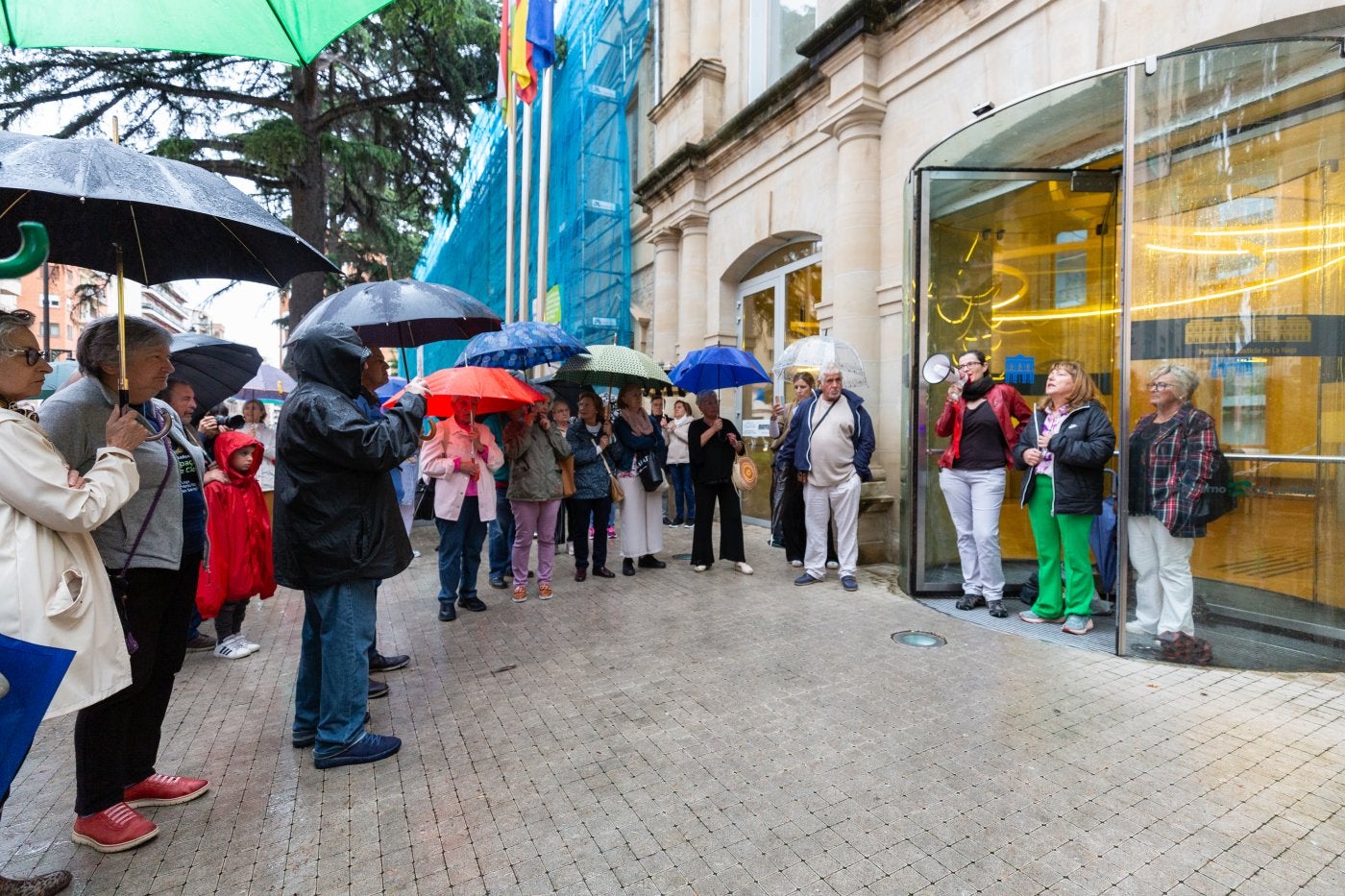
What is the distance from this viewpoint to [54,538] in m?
2.17

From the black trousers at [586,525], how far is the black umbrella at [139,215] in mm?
3907

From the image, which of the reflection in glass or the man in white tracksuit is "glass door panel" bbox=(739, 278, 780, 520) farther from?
the reflection in glass

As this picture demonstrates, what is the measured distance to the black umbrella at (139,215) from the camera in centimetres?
228

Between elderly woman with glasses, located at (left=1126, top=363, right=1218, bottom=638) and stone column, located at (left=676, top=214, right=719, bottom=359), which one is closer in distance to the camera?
elderly woman with glasses, located at (left=1126, top=363, right=1218, bottom=638)

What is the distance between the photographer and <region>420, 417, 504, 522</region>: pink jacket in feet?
17.8

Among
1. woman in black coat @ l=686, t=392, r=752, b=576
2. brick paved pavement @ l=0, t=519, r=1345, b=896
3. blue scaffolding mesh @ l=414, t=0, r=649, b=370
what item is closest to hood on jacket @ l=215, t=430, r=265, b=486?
brick paved pavement @ l=0, t=519, r=1345, b=896

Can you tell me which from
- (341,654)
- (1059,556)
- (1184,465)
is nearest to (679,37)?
(1059,556)

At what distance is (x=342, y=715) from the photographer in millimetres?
3195

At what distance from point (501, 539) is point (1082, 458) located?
191 inches

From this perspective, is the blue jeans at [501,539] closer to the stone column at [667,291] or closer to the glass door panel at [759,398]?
the glass door panel at [759,398]

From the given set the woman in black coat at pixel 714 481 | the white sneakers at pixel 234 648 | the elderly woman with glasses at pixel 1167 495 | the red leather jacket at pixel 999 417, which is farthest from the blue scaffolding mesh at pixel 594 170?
the elderly woman with glasses at pixel 1167 495

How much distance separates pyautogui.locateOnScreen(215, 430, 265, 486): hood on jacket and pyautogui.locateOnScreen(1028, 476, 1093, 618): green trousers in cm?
556

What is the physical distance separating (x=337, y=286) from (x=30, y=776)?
45.9ft

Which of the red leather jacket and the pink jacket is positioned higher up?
the red leather jacket
